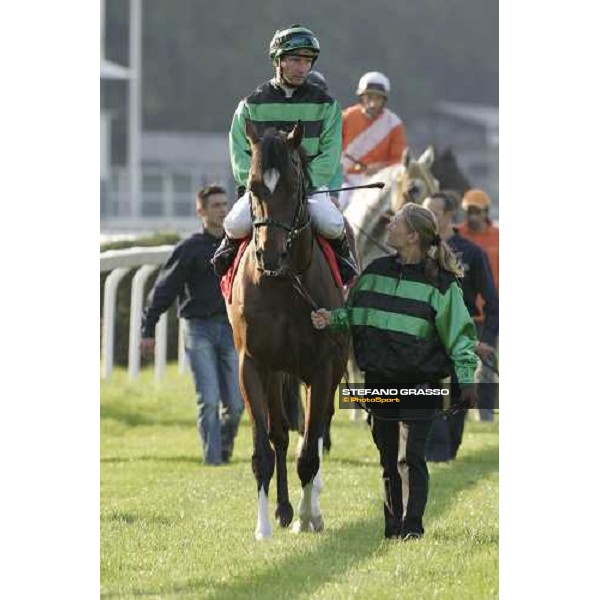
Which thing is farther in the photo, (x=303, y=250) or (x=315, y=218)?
(x=315, y=218)

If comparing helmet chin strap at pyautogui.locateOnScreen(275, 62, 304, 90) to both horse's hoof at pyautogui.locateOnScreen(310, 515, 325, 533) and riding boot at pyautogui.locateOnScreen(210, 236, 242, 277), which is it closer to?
riding boot at pyautogui.locateOnScreen(210, 236, 242, 277)

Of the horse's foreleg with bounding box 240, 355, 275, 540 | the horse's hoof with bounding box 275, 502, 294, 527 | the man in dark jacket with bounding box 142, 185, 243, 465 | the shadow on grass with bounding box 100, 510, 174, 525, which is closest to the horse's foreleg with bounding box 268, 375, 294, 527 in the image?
the horse's hoof with bounding box 275, 502, 294, 527

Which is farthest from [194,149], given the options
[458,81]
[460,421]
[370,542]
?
[370,542]

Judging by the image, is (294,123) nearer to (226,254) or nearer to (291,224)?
(226,254)

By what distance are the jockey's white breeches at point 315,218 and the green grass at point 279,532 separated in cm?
141

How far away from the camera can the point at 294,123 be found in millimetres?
9102

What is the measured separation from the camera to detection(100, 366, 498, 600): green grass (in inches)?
291

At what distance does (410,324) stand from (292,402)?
7.61 feet

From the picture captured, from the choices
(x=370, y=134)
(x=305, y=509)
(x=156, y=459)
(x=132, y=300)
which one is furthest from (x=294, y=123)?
(x=132, y=300)

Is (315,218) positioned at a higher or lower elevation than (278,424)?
higher

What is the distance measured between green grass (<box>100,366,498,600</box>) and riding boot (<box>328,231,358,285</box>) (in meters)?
1.20

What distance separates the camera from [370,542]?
27.6 feet

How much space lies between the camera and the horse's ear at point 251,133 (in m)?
8.31
